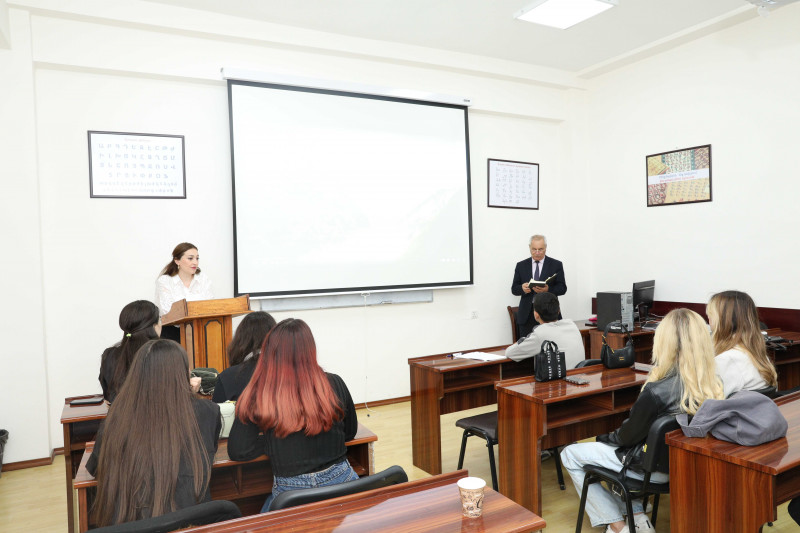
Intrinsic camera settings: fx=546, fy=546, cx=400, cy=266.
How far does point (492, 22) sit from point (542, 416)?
364 cm

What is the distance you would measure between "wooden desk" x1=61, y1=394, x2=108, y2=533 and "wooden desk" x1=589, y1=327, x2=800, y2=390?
3.82 metres

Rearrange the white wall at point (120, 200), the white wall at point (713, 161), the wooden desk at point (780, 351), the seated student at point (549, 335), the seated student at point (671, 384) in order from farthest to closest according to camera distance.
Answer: the white wall at point (713, 161) → the wooden desk at point (780, 351) → the white wall at point (120, 200) → the seated student at point (549, 335) → the seated student at point (671, 384)

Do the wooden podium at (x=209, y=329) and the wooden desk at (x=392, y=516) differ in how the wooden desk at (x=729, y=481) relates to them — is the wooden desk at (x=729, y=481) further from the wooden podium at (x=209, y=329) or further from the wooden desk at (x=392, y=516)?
the wooden podium at (x=209, y=329)

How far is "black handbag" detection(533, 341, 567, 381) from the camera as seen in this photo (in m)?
2.97

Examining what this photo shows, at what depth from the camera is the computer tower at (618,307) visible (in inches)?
201

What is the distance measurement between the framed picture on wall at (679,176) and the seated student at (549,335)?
2757 millimetres

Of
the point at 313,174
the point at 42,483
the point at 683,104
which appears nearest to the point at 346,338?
the point at 313,174

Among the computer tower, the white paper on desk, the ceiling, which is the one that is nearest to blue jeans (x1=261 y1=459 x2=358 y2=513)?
the white paper on desk

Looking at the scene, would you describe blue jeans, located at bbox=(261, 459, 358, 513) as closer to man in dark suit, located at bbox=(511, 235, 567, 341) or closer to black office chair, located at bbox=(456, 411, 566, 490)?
black office chair, located at bbox=(456, 411, 566, 490)

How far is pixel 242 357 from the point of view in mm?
2473

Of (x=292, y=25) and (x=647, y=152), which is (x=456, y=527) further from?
(x=647, y=152)

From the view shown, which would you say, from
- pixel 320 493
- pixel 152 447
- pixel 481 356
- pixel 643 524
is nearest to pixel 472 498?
pixel 320 493

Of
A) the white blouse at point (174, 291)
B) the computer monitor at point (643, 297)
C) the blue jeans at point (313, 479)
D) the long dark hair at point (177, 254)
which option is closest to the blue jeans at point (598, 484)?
the blue jeans at point (313, 479)

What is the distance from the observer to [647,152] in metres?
5.79
